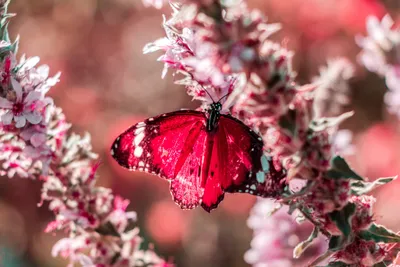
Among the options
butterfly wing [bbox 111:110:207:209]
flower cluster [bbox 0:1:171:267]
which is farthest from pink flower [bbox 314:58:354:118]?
flower cluster [bbox 0:1:171:267]

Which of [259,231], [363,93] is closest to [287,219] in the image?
[259,231]

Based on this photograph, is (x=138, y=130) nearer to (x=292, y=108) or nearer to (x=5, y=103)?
(x=5, y=103)

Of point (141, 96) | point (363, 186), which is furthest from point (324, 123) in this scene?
point (141, 96)


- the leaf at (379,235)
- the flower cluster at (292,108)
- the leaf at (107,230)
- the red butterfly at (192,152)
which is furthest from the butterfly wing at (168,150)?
the leaf at (379,235)

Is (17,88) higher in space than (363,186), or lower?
higher

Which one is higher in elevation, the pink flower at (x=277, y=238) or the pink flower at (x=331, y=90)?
the pink flower at (x=277, y=238)

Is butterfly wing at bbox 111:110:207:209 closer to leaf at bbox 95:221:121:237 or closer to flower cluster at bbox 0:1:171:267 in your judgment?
flower cluster at bbox 0:1:171:267

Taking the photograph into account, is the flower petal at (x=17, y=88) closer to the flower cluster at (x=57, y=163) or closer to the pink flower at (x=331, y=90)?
the flower cluster at (x=57, y=163)
